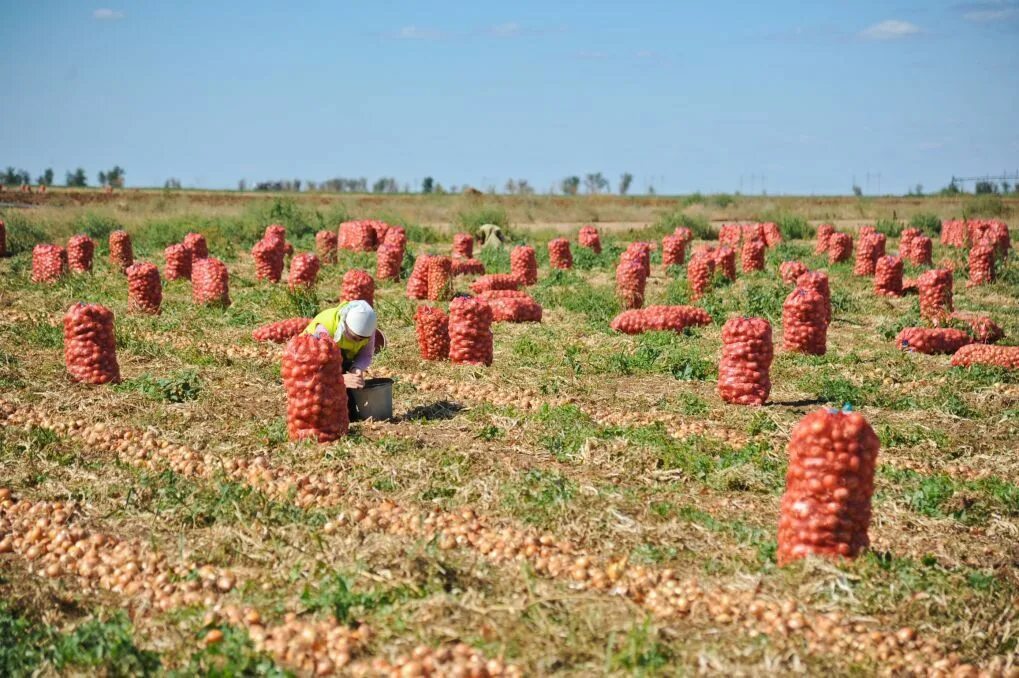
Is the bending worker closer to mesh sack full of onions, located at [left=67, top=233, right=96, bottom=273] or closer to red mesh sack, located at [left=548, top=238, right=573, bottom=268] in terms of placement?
mesh sack full of onions, located at [left=67, top=233, right=96, bottom=273]

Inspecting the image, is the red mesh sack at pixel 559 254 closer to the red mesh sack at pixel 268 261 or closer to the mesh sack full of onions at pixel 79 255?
the red mesh sack at pixel 268 261

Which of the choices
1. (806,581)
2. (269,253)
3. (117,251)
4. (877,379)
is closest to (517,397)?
(877,379)

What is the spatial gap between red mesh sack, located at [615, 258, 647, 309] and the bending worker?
7049 mm

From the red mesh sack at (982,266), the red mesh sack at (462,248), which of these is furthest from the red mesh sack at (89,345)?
the red mesh sack at (982,266)

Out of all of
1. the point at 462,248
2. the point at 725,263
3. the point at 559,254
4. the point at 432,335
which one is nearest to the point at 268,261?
the point at 559,254

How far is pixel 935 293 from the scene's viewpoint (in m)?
14.3

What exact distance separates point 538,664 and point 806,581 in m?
1.70

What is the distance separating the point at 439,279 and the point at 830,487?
11051mm

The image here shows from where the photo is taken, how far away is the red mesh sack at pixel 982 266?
18.4 metres

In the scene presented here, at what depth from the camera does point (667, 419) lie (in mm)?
9148

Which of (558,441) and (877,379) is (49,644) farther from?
(877,379)

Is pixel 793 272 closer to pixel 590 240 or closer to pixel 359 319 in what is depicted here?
pixel 590 240

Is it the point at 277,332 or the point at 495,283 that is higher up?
the point at 495,283

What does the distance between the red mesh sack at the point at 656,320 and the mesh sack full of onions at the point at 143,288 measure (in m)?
6.35
